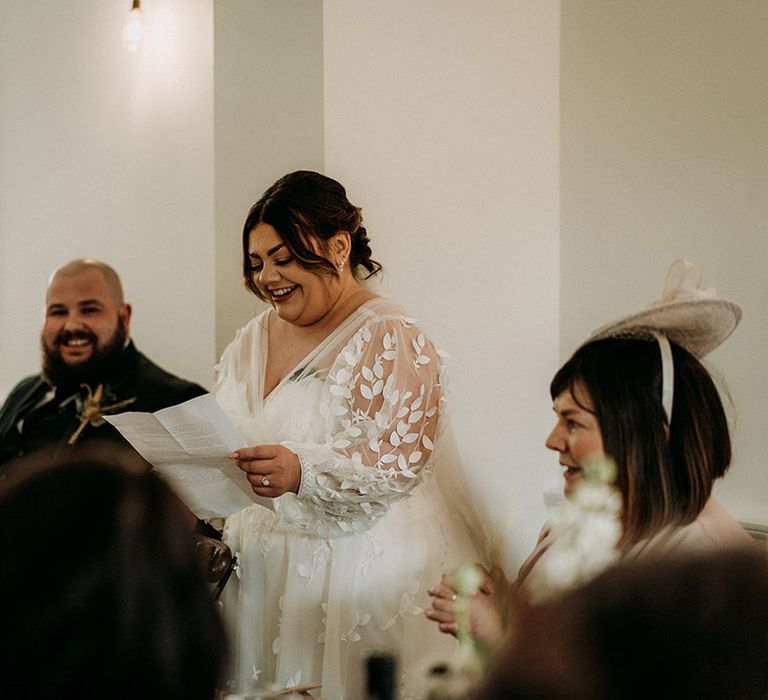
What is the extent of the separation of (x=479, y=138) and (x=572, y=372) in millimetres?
1991

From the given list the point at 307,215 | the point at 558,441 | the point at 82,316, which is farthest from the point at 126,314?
the point at 558,441

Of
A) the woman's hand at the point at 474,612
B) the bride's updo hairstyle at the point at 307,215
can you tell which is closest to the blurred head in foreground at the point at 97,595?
the woman's hand at the point at 474,612

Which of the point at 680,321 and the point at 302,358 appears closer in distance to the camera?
the point at 680,321

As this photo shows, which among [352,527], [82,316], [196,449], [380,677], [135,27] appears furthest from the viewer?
[135,27]

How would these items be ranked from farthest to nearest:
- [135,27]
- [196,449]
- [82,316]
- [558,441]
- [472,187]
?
[135,27]
[82,316]
[472,187]
[196,449]
[558,441]

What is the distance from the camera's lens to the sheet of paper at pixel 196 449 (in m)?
2.33

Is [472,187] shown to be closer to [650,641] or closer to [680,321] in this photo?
[680,321]

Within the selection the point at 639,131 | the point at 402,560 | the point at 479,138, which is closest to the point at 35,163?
the point at 479,138

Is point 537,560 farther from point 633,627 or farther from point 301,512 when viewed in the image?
point 633,627

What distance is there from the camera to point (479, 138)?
374 cm

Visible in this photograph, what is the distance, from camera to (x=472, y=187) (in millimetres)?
3746

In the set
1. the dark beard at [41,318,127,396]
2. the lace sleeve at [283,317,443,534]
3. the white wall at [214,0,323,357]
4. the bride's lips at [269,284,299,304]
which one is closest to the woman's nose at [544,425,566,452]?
the lace sleeve at [283,317,443,534]

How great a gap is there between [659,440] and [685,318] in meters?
0.22

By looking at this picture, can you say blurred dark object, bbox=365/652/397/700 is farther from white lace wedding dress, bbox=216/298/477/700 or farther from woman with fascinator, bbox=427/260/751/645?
white lace wedding dress, bbox=216/298/477/700
